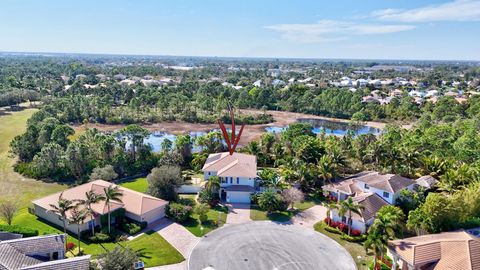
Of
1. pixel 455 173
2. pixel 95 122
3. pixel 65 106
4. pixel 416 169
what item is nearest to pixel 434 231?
pixel 455 173

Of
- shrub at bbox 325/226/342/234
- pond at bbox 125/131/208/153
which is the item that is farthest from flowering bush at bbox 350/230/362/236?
pond at bbox 125/131/208/153

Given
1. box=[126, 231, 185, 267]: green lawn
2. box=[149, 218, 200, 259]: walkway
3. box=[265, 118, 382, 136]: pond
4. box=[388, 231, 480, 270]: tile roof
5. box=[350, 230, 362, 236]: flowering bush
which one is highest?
box=[388, 231, 480, 270]: tile roof

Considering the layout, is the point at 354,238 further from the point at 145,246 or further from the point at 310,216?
the point at 145,246

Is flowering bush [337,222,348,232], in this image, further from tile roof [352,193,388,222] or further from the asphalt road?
the asphalt road

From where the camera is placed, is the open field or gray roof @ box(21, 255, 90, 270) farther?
the open field

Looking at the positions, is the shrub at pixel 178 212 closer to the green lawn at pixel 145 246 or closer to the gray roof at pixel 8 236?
the green lawn at pixel 145 246

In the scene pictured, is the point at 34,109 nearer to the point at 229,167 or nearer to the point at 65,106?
the point at 65,106
